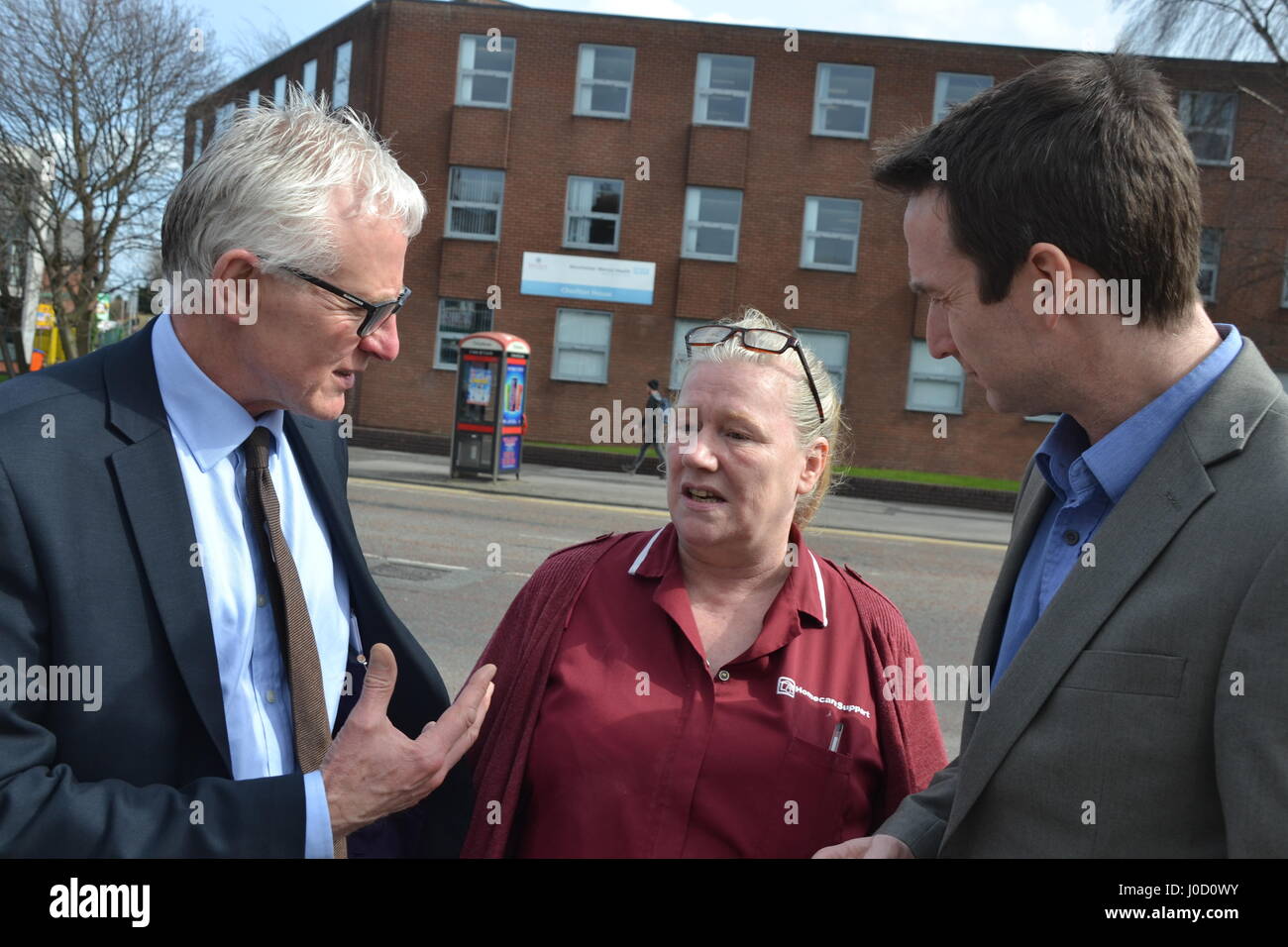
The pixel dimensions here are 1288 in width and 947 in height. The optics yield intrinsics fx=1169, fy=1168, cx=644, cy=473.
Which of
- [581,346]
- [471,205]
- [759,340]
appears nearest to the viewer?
[759,340]

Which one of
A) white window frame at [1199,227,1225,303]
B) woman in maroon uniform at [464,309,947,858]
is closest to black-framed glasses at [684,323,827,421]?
woman in maroon uniform at [464,309,947,858]

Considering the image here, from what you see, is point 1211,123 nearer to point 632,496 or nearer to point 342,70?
point 632,496

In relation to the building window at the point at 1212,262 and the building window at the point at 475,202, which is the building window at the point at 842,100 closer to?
the building window at the point at 475,202

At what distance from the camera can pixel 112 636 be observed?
6.07 feet

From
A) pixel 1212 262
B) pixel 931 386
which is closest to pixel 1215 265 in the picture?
pixel 1212 262

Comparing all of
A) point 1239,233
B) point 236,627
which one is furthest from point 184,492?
point 1239,233

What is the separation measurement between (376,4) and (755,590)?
1154 inches

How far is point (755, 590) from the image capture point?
2.74m

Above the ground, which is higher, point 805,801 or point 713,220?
point 713,220

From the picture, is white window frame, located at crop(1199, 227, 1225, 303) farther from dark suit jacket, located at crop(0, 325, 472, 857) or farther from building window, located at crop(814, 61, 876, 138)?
dark suit jacket, located at crop(0, 325, 472, 857)

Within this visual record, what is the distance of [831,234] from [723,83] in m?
4.45

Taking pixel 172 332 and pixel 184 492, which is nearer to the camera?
pixel 184 492
